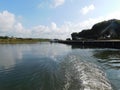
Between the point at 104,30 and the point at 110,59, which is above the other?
the point at 104,30

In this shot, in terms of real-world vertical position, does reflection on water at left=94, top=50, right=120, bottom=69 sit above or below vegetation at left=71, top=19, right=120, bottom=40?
below

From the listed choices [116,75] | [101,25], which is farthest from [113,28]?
[116,75]

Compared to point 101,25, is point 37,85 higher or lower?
lower

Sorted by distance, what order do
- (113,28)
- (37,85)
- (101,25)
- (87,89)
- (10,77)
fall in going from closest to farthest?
(87,89), (37,85), (10,77), (113,28), (101,25)

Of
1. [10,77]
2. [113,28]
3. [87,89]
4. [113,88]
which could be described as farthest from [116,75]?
[113,28]

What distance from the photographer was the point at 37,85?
44.7 ft

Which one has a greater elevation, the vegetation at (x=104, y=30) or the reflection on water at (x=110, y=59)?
the vegetation at (x=104, y=30)

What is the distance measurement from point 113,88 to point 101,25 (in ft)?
447

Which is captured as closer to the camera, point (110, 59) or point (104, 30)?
point (110, 59)

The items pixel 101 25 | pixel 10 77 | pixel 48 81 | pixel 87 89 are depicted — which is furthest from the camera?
pixel 101 25

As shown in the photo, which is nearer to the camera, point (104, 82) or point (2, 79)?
point (104, 82)

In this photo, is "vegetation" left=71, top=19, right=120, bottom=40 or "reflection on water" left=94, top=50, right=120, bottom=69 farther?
"vegetation" left=71, top=19, right=120, bottom=40

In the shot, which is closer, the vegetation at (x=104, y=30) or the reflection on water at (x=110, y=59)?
the reflection on water at (x=110, y=59)

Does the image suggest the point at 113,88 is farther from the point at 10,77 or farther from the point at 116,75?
the point at 10,77
